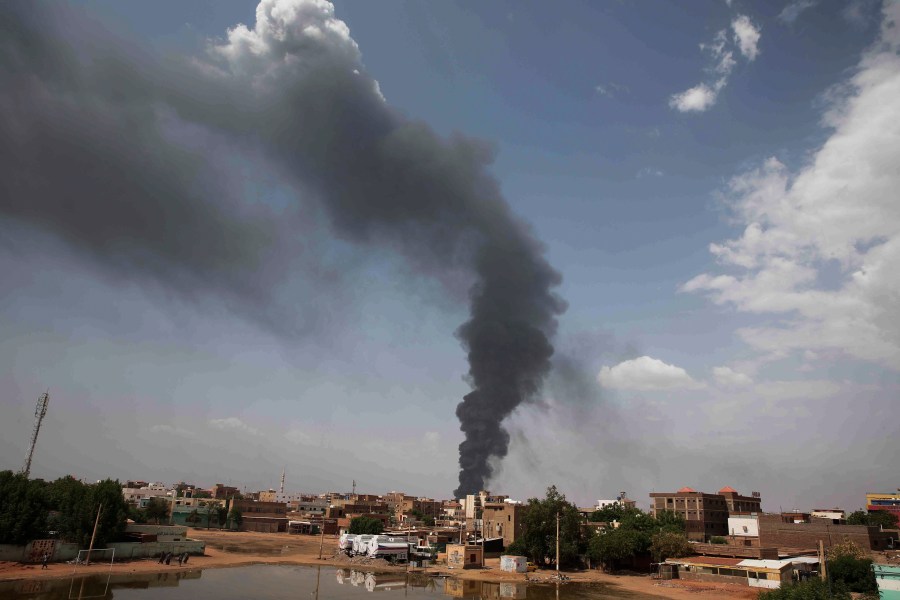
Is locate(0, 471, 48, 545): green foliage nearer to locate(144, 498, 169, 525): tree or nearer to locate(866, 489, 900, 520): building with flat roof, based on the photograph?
locate(144, 498, 169, 525): tree

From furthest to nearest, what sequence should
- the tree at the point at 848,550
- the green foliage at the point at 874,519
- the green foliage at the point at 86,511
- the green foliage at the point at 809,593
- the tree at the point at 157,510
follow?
1. the tree at the point at 157,510
2. the green foliage at the point at 874,519
3. the tree at the point at 848,550
4. the green foliage at the point at 86,511
5. the green foliage at the point at 809,593

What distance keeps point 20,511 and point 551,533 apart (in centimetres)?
5591

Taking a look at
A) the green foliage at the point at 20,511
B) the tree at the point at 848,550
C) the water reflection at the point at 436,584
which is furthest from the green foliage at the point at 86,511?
the tree at the point at 848,550

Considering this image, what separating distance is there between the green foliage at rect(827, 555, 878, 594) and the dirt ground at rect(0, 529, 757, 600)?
23.4 ft

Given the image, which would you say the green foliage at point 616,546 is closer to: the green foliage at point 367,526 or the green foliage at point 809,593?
the green foliage at point 809,593

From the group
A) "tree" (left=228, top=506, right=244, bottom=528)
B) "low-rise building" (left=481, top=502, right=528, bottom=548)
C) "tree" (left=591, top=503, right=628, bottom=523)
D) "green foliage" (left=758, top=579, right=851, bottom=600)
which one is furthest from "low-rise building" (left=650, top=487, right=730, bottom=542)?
"tree" (left=228, top=506, right=244, bottom=528)

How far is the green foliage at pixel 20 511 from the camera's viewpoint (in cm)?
4947

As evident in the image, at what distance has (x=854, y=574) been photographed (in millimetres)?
47250

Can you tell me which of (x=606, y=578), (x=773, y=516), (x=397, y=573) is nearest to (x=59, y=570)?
(x=397, y=573)

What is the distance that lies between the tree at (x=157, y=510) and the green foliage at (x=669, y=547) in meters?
90.5

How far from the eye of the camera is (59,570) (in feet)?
158

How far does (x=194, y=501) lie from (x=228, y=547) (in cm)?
5118

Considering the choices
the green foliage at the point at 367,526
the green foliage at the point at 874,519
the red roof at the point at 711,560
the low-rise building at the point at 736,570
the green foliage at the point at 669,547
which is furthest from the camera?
the green foliage at the point at 874,519

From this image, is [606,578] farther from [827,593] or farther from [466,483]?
[466,483]
